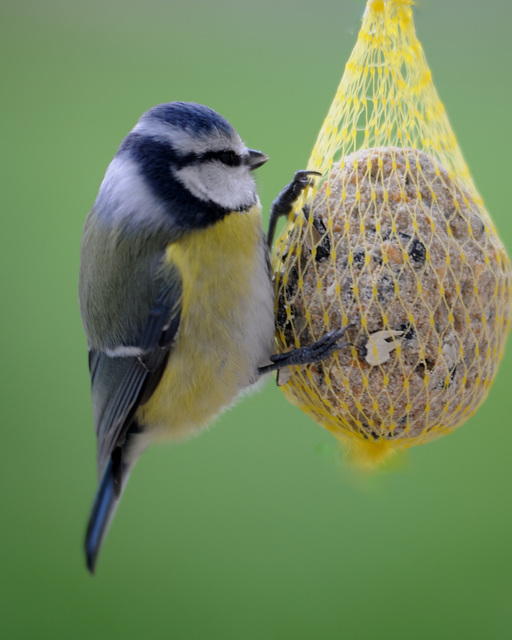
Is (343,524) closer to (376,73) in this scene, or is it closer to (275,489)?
(275,489)

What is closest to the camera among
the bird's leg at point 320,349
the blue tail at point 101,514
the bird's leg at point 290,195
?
the bird's leg at point 320,349

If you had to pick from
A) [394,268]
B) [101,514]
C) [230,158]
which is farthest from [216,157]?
[101,514]

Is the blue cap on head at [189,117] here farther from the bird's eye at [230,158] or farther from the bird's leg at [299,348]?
the bird's leg at [299,348]

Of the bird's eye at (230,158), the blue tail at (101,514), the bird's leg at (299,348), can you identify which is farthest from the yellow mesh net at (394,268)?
the blue tail at (101,514)

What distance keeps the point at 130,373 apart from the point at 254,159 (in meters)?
0.39

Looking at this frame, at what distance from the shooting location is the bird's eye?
44.4 inches

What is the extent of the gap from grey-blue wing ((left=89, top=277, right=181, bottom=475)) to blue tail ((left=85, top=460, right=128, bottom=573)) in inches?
1.5

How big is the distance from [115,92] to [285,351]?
1820 mm

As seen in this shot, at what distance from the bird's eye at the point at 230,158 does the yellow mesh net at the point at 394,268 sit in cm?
13

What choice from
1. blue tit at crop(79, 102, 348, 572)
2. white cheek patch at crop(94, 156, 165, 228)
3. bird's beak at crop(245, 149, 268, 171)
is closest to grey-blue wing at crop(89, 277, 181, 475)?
blue tit at crop(79, 102, 348, 572)

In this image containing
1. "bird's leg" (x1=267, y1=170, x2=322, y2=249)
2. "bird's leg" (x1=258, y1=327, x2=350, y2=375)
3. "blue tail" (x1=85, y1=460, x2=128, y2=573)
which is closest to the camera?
"bird's leg" (x1=258, y1=327, x2=350, y2=375)

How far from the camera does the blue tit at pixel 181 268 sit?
3.67 ft

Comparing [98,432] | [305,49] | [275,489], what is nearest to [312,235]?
[98,432]

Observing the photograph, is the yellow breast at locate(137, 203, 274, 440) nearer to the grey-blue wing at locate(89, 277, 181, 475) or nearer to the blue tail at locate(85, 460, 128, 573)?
the grey-blue wing at locate(89, 277, 181, 475)
